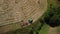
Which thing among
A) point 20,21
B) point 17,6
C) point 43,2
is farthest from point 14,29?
point 43,2

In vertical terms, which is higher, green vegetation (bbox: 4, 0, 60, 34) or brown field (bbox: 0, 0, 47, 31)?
brown field (bbox: 0, 0, 47, 31)

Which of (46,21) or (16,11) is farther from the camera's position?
(46,21)

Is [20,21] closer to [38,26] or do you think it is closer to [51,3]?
[38,26]

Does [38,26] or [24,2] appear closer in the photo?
[24,2]

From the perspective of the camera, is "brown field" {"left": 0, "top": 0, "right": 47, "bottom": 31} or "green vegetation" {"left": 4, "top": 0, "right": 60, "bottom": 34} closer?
"brown field" {"left": 0, "top": 0, "right": 47, "bottom": 31}

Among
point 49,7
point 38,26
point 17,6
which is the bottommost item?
point 38,26

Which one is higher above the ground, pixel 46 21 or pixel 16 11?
pixel 16 11

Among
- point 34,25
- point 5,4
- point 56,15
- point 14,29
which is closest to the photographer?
point 5,4

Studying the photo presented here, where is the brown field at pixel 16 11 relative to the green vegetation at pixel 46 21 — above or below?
above
